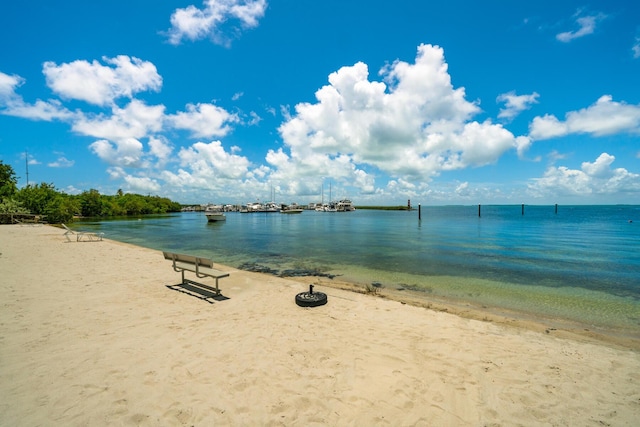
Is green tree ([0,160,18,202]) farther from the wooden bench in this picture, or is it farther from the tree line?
the wooden bench

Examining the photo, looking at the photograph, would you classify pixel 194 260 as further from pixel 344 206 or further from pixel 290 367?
pixel 344 206

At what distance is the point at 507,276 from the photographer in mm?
14867

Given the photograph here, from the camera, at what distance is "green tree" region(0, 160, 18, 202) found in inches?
2095

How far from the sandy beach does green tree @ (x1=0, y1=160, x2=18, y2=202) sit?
68.0m

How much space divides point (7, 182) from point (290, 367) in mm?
81290

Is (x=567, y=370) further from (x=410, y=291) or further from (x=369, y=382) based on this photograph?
(x=410, y=291)

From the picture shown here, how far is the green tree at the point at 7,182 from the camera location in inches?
2095

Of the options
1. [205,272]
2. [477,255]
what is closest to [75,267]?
[205,272]

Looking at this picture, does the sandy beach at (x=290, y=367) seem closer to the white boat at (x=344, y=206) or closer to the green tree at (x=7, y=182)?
the green tree at (x=7, y=182)

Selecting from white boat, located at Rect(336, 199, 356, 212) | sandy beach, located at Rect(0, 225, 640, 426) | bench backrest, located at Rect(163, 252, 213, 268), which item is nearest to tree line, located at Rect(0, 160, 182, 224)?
bench backrest, located at Rect(163, 252, 213, 268)

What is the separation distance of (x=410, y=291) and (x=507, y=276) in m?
6.85

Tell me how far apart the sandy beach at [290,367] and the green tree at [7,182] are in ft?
223

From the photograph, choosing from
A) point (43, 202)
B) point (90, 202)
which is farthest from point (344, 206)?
point (43, 202)

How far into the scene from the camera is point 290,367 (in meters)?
4.87
